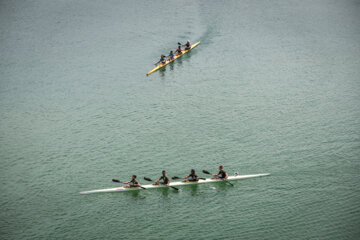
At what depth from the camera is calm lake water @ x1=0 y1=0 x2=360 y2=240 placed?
16.2m

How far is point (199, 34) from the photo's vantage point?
37688 millimetres

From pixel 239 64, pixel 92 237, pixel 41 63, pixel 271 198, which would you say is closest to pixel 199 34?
pixel 239 64

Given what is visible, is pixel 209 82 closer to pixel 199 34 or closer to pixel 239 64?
pixel 239 64

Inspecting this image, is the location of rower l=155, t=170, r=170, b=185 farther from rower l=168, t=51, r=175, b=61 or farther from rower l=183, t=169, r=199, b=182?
rower l=168, t=51, r=175, b=61

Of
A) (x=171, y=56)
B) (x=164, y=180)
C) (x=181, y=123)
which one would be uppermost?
(x=171, y=56)

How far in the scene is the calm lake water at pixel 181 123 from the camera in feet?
53.2

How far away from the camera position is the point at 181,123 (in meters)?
23.2

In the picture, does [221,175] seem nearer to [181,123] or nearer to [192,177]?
[192,177]

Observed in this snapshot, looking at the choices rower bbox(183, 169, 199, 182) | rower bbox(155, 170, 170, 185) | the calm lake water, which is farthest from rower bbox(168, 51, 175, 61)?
rower bbox(155, 170, 170, 185)

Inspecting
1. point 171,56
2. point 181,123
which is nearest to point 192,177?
point 181,123

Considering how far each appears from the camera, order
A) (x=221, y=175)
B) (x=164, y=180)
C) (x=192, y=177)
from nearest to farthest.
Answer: (x=164, y=180)
(x=192, y=177)
(x=221, y=175)

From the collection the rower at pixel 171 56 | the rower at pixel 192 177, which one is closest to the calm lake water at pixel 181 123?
the rower at pixel 192 177

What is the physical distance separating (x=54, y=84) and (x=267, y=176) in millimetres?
19474

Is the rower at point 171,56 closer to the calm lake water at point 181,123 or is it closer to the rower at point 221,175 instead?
the calm lake water at point 181,123
